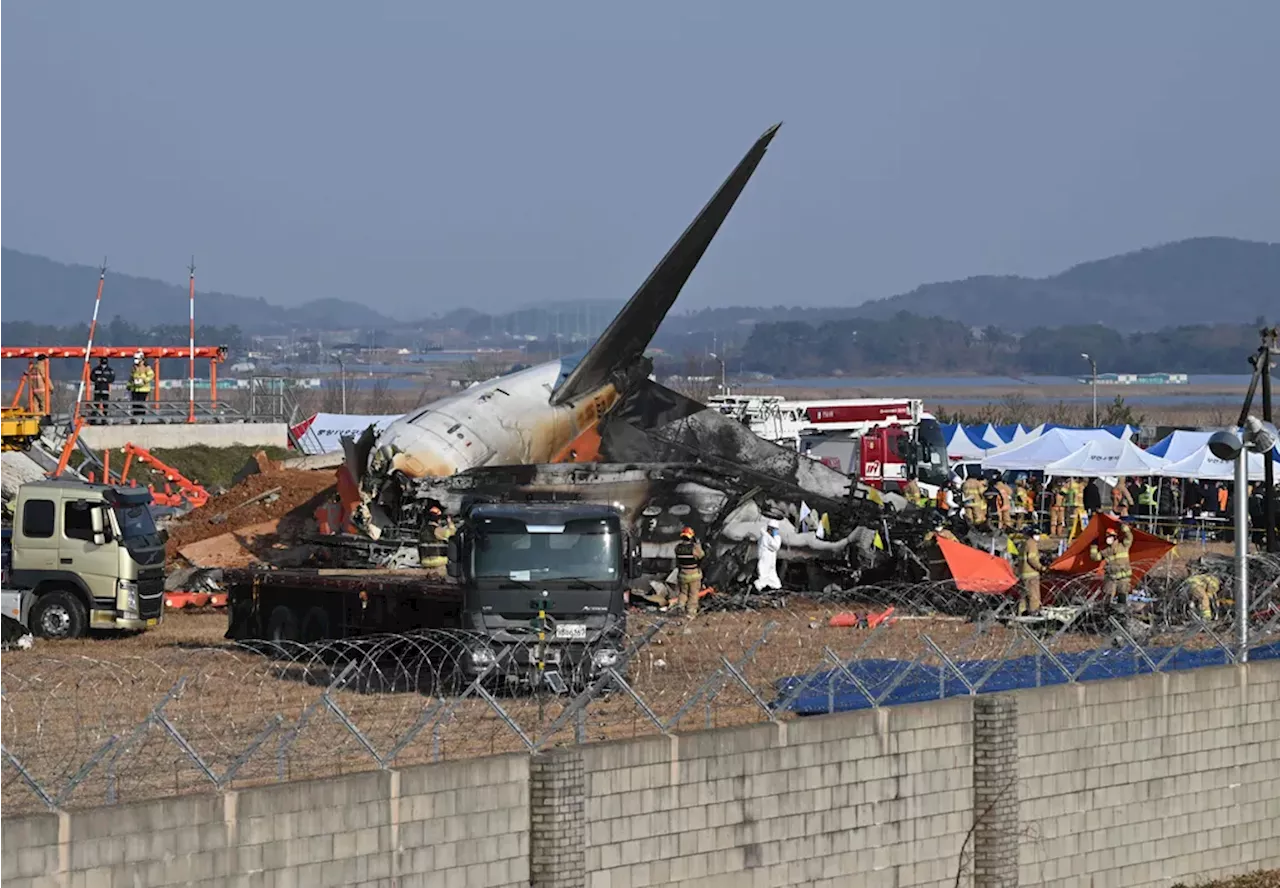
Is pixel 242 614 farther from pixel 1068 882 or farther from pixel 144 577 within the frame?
pixel 1068 882

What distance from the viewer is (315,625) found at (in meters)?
29.1

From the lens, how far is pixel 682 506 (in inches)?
1470

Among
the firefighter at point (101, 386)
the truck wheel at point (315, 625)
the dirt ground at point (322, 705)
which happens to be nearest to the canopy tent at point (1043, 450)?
the firefighter at point (101, 386)

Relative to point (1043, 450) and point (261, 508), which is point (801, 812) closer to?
point (261, 508)

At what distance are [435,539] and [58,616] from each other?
6.39 m

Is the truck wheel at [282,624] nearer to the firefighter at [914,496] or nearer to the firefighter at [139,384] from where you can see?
the firefighter at [914,496]

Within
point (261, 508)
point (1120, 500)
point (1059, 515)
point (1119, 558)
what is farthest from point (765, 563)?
point (1120, 500)

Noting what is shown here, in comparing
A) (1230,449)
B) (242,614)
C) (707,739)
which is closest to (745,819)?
(707,739)

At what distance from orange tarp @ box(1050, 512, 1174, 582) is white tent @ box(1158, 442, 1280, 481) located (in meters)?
21.1

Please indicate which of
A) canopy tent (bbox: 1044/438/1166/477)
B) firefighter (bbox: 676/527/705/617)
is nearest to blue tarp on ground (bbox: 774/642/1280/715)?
firefighter (bbox: 676/527/705/617)

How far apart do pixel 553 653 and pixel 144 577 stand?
11028mm

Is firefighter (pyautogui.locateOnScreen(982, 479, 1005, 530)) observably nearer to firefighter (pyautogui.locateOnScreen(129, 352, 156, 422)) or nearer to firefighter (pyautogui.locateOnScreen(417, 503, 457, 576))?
firefighter (pyautogui.locateOnScreen(417, 503, 457, 576))

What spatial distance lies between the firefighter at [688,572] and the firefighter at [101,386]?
33.3m

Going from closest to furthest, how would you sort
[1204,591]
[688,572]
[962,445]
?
1. [1204,591]
2. [688,572]
3. [962,445]
